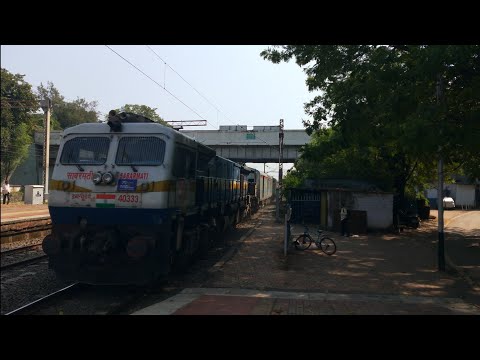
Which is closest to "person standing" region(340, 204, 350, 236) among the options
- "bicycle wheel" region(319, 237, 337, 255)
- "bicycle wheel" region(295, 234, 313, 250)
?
"bicycle wheel" region(319, 237, 337, 255)

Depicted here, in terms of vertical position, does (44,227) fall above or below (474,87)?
below

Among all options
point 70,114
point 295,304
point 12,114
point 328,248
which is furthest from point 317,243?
point 70,114

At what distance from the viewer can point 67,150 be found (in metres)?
8.83

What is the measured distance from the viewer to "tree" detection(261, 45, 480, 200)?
1010 cm

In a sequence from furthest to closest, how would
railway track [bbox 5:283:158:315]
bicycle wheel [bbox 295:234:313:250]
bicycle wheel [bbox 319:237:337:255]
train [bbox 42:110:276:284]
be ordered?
bicycle wheel [bbox 295:234:313:250], bicycle wheel [bbox 319:237:337:255], train [bbox 42:110:276:284], railway track [bbox 5:283:158:315]

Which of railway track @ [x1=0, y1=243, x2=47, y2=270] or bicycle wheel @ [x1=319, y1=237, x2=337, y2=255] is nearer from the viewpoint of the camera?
railway track @ [x1=0, y1=243, x2=47, y2=270]

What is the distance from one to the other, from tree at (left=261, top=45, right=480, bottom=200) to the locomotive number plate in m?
6.79

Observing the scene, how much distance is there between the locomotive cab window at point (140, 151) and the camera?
8.57 m

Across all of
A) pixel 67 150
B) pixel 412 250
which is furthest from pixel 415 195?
pixel 67 150

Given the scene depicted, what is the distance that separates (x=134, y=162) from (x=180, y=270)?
3718mm

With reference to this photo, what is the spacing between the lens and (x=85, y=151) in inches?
346

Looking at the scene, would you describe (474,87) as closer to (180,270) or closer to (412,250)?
(412,250)

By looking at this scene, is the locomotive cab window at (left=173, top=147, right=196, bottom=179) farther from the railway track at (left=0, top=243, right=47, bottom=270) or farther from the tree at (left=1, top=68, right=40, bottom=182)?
the railway track at (left=0, top=243, right=47, bottom=270)

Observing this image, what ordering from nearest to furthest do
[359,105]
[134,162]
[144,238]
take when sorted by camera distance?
[144,238]
[134,162]
[359,105]
